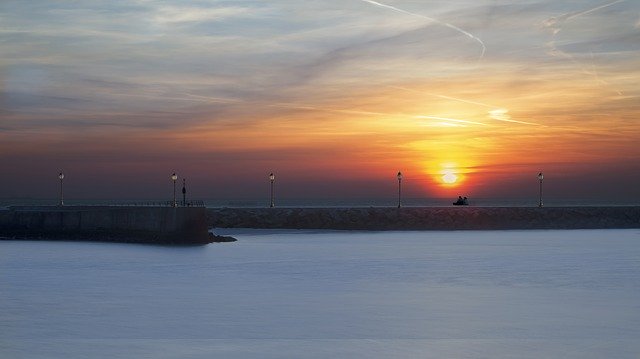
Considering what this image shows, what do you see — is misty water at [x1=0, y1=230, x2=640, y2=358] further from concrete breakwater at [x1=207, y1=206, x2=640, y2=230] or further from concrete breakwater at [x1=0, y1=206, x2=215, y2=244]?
concrete breakwater at [x1=207, y1=206, x2=640, y2=230]

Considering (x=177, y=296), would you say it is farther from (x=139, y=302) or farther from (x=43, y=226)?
(x=43, y=226)

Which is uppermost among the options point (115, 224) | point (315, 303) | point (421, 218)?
point (421, 218)

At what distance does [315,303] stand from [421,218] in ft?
189

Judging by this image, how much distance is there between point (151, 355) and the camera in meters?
18.8

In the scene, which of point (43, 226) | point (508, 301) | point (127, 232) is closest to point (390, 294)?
point (508, 301)

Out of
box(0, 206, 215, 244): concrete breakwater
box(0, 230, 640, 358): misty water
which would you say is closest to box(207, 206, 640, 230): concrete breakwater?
box(0, 206, 215, 244): concrete breakwater

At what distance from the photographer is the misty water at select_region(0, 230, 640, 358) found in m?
20.0

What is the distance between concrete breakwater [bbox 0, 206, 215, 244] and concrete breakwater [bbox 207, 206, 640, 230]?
69.2 ft

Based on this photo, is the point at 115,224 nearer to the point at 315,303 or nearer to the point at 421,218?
the point at 315,303

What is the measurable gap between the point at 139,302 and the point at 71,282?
6677mm

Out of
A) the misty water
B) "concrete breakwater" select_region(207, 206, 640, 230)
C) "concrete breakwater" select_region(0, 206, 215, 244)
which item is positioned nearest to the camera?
the misty water

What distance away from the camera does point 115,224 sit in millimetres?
57719

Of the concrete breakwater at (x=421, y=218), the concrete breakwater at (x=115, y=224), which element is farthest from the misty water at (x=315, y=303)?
the concrete breakwater at (x=421, y=218)

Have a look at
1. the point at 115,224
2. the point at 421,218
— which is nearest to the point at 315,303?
the point at 115,224
